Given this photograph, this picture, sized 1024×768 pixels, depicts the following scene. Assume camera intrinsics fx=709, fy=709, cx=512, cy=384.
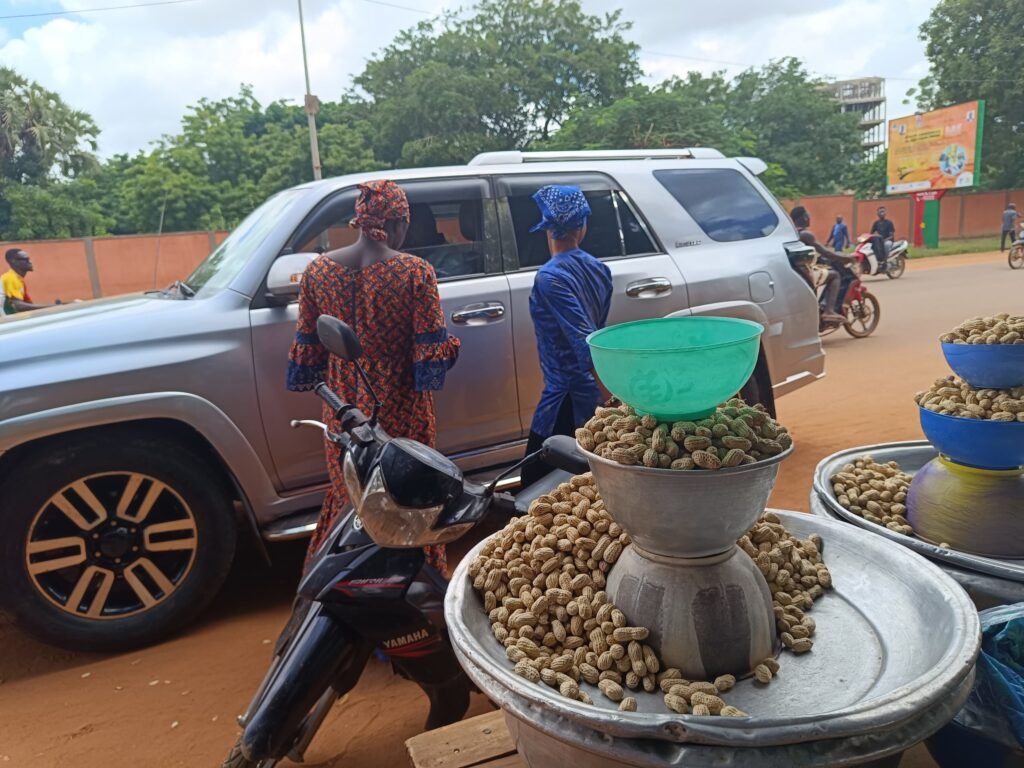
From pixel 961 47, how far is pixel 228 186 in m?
31.6

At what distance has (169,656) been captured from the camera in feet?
10.9

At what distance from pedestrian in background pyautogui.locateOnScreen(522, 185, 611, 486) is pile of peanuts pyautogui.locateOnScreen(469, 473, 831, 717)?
1.51m

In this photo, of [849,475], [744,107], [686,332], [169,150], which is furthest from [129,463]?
[744,107]

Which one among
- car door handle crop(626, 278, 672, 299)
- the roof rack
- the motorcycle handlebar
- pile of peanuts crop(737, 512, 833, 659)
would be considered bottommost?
pile of peanuts crop(737, 512, 833, 659)

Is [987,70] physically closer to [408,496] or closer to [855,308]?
[855,308]

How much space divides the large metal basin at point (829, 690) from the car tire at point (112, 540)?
7.13 ft

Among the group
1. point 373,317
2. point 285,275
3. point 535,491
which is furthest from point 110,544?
point 535,491

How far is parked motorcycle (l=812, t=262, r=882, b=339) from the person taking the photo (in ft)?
33.4

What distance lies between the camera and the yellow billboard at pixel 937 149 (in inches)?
1048

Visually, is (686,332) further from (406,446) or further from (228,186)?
(228,186)

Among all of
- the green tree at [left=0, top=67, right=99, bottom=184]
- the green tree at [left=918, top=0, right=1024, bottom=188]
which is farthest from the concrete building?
the green tree at [left=0, top=67, right=99, bottom=184]

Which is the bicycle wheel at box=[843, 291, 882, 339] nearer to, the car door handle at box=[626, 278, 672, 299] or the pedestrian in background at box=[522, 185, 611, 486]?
the car door handle at box=[626, 278, 672, 299]

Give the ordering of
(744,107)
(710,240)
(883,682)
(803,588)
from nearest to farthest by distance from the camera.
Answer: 1. (883,682)
2. (803,588)
3. (710,240)
4. (744,107)

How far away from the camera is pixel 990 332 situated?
208 cm
